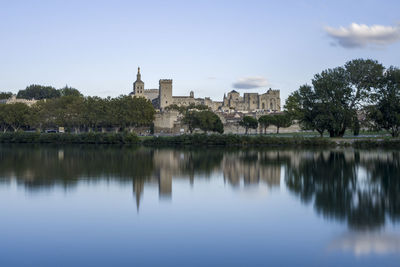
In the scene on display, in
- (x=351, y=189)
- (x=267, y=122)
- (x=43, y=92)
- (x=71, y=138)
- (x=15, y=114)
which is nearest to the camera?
(x=351, y=189)

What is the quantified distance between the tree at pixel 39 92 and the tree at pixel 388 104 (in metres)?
93.3

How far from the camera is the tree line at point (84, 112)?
66625 mm

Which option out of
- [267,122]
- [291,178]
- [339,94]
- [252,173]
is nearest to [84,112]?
[267,122]

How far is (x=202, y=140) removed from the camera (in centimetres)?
5222

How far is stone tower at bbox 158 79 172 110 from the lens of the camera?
118312 millimetres

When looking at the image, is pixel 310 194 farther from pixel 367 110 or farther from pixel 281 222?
pixel 367 110

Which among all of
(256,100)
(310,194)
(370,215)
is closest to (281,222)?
(370,215)

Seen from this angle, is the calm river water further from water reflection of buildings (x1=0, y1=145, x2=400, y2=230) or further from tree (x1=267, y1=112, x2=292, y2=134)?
tree (x1=267, y1=112, x2=292, y2=134)

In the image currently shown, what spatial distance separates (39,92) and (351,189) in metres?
120

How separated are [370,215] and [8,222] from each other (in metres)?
10.3

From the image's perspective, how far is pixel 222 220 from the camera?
42.7 ft

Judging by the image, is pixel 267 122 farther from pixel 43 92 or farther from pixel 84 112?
pixel 43 92

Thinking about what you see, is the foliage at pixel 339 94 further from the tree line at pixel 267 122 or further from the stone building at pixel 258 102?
the stone building at pixel 258 102

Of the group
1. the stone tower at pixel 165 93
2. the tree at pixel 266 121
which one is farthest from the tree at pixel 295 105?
the stone tower at pixel 165 93
